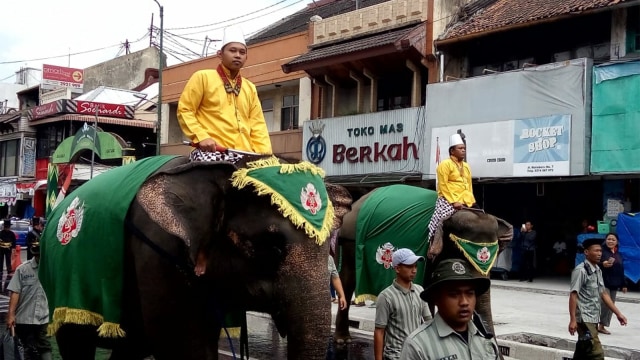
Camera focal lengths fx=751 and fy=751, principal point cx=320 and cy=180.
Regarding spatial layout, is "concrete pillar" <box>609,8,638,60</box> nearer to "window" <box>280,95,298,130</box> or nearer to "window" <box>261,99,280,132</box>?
"window" <box>280,95,298,130</box>

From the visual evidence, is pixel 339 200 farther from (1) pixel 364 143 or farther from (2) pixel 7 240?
(1) pixel 364 143

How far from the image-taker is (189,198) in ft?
14.3

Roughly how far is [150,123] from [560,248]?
81.4ft

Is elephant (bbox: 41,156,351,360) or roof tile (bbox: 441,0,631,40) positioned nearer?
elephant (bbox: 41,156,351,360)

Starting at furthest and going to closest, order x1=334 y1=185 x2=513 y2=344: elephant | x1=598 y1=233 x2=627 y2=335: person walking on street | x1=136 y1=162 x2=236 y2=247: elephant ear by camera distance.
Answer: x1=598 y1=233 x2=627 y2=335: person walking on street → x1=334 y1=185 x2=513 y2=344: elephant → x1=136 y1=162 x2=236 y2=247: elephant ear

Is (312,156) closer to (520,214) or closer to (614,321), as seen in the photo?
(520,214)

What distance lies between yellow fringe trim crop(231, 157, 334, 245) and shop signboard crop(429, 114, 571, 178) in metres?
14.3

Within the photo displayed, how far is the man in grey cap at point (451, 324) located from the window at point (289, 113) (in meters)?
24.2

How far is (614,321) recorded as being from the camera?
12164mm

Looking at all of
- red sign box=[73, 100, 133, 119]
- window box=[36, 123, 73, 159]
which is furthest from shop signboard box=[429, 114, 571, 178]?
window box=[36, 123, 73, 159]

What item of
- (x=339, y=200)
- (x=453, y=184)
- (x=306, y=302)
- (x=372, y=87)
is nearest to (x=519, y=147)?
(x=372, y=87)

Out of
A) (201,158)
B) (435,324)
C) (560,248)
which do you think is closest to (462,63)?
(560,248)

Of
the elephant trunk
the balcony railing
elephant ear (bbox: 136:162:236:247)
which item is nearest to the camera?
the elephant trunk

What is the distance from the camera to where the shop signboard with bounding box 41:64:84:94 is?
46.2m
